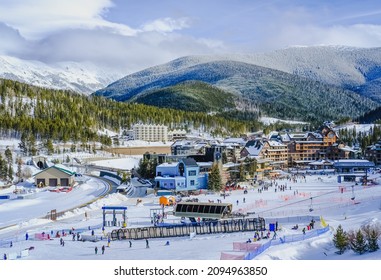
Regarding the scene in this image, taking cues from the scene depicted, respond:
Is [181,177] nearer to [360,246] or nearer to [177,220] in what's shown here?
[177,220]

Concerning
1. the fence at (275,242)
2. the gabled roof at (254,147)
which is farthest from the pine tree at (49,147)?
the fence at (275,242)

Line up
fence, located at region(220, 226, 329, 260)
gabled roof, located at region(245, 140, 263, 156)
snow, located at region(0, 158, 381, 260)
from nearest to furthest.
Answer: fence, located at region(220, 226, 329, 260) < snow, located at region(0, 158, 381, 260) < gabled roof, located at region(245, 140, 263, 156)

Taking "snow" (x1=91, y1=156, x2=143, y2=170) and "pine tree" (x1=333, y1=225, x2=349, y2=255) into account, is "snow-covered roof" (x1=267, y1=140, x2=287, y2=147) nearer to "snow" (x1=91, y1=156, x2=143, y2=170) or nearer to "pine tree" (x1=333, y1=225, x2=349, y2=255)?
"snow" (x1=91, y1=156, x2=143, y2=170)

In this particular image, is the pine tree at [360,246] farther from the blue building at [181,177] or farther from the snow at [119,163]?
the snow at [119,163]

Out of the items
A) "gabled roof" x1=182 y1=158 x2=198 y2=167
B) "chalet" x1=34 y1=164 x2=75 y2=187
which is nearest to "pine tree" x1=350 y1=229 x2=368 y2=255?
"gabled roof" x1=182 y1=158 x2=198 y2=167

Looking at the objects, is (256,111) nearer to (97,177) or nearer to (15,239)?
(97,177)
